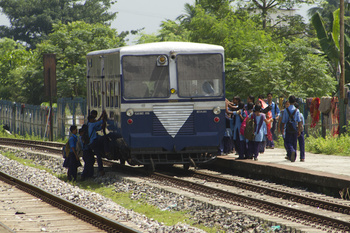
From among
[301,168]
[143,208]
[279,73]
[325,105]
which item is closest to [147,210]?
[143,208]

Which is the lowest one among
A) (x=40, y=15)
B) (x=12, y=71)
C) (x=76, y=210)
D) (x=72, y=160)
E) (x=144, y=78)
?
(x=76, y=210)

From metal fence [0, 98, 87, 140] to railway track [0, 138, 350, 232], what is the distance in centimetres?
1685

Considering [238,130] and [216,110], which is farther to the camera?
[238,130]

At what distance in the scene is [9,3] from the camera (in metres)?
87.2

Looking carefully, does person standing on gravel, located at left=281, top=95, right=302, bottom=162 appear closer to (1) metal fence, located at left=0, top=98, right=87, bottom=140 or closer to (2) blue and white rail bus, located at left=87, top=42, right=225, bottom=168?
(2) blue and white rail bus, located at left=87, top=42, right=225, bottom=168

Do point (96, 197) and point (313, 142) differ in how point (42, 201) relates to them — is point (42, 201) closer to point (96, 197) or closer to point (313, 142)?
point (96, 197)

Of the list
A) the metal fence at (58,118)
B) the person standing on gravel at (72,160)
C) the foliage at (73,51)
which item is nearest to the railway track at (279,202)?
the person standing on gravel at (72,160)

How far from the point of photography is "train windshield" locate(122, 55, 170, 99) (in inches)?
632

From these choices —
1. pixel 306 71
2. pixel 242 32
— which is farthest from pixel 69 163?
pixel 242 32

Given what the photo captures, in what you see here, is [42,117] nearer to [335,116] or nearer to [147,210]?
[335,116]

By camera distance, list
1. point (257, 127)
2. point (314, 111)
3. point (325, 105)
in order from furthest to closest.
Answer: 1. point (314, 111)
2. point (325, 105)
3. point (257, 127)

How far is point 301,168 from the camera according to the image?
14672 mm

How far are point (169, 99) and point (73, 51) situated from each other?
105 ft

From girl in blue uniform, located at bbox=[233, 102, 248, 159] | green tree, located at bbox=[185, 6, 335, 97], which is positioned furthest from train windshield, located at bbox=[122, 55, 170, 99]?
green tree, located at bbox=[185, 6, 335, 97]
